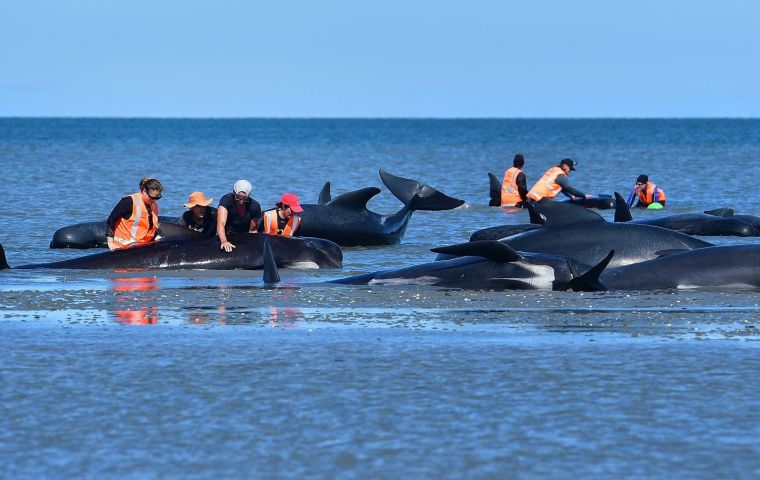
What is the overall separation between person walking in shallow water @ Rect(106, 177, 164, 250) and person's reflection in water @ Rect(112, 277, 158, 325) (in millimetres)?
2035

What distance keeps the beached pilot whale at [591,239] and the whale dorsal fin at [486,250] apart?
1676 millimetres

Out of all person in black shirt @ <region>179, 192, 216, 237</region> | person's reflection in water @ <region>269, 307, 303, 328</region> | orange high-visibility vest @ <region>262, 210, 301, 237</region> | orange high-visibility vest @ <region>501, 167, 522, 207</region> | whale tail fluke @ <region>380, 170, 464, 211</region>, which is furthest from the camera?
orange high-visibility vest @ <region>501, 167, 522, 207</region>

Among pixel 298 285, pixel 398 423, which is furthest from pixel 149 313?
pixel 398 423

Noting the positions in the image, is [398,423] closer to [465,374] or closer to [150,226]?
[465,374]

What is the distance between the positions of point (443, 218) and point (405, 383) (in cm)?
2014

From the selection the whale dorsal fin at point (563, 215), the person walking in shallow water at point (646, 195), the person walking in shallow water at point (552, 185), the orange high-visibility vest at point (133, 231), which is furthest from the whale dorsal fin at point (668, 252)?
the person walking in shallow water at point (646, 195)

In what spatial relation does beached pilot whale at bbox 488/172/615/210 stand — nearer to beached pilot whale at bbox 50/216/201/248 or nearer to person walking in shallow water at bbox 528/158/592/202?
person walking in shallow water at bbox 528/158/592/202

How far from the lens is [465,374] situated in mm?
10016

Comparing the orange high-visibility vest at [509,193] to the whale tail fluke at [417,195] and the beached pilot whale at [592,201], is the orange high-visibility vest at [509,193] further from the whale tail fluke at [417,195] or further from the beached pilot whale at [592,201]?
the whale tail fluke at [417,195]

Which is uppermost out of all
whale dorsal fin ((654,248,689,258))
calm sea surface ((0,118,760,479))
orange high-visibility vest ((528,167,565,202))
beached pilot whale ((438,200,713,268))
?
orange high-visibility vest ((528,167,565,202))

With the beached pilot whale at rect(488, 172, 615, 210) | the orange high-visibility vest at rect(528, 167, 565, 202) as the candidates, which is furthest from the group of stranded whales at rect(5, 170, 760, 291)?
the beached pilot whale at rect(488, 172, 615, 210)

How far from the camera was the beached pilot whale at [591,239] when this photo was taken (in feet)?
53.6

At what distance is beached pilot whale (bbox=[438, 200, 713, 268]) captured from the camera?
643 inches

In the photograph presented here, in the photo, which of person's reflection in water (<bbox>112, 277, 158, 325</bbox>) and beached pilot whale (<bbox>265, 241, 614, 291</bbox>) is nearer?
person's reflection in water (<bbox>112, 277, 158, 325</bbox>)
